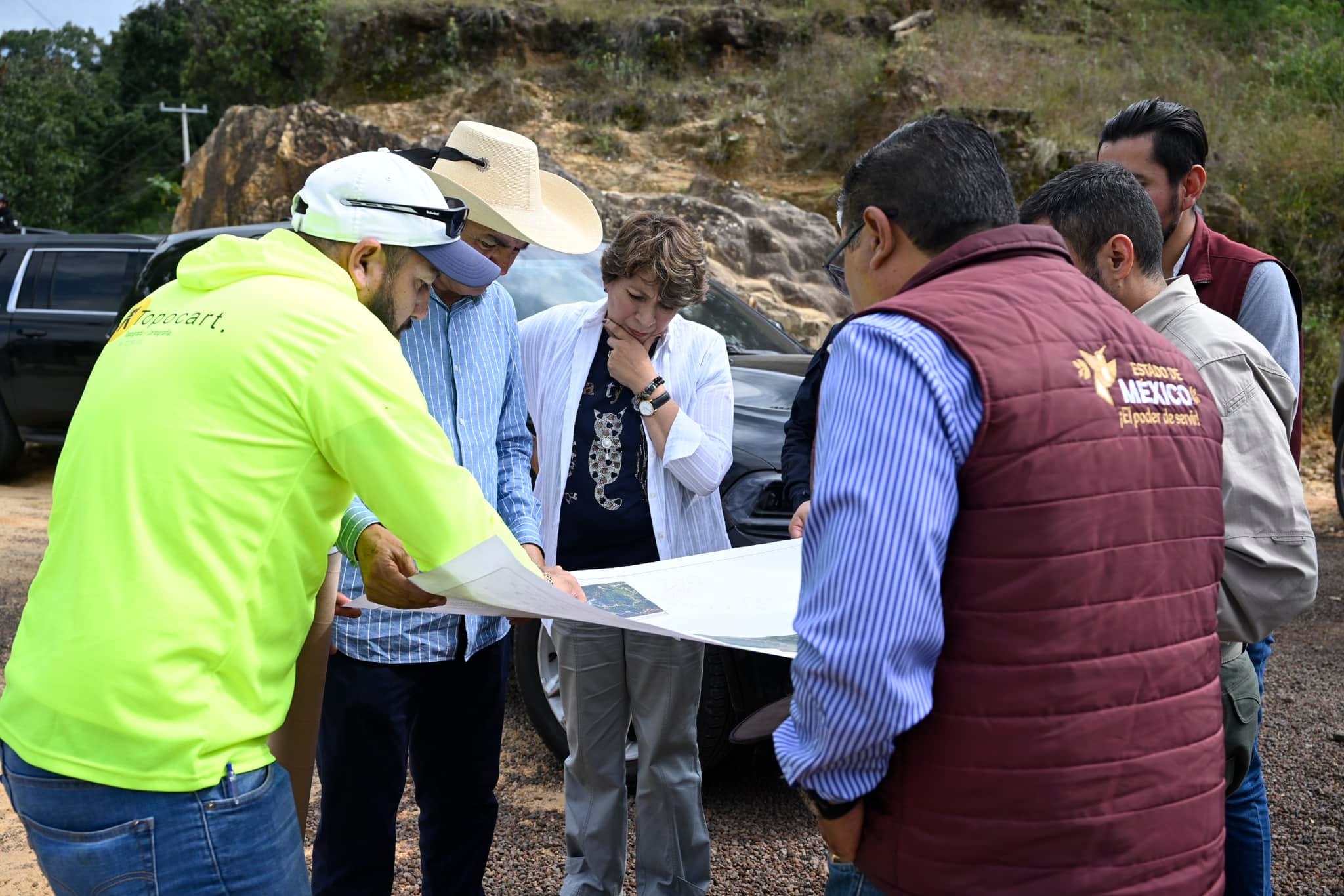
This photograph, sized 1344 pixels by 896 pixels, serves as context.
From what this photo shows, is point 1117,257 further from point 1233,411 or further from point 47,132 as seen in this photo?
point 47,132

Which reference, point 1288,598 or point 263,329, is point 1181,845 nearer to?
point 1288,598

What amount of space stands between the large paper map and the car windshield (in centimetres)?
238

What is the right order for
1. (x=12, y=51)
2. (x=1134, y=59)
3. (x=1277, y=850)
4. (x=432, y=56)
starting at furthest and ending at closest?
(x=12, y=51) → (x=432, y=56) → (x=1134, y=59) → (x=1277, y=850)

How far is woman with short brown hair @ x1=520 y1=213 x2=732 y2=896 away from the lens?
125 inches

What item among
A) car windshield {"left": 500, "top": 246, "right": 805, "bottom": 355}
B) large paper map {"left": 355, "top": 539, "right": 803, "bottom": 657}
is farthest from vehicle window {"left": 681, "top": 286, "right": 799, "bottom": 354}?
large paper map {"left": 355, "top": 539, "right": 803, "bottom": 657}

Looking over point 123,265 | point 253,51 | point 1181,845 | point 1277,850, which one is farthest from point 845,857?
point 253,51

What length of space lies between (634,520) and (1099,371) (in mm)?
1867

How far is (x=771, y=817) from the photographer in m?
3.92

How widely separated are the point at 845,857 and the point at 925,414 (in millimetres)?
684

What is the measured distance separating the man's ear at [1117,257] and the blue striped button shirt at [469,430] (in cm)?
153

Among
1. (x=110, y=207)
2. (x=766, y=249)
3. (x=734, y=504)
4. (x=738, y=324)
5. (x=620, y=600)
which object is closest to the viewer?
(x=620, y=600)

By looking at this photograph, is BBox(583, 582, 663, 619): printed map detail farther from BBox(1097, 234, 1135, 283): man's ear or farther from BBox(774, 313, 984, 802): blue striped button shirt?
BBox(1097, 234, 1135, 283): man's ear

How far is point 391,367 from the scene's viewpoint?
1759 millimetres

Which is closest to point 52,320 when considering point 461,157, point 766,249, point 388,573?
point 766,249
